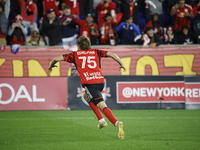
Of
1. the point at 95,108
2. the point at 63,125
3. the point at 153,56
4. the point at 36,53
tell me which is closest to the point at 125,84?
the point at 153,56

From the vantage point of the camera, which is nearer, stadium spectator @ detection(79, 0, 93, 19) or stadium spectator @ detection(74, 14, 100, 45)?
stadium spectator @ detection(74, 14, 100, 45)

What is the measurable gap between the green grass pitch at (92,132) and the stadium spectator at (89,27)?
4026 mm

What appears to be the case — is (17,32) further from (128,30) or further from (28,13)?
(128,30)

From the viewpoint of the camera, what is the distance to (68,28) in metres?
16.1

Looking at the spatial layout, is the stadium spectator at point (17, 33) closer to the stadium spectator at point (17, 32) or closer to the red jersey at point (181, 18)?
the stadium spectator at point (17, 32)

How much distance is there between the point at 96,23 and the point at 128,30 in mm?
1390

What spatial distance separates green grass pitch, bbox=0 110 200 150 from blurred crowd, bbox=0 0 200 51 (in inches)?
158

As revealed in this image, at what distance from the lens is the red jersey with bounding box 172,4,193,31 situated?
16.9 metres

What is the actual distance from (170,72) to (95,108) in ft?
25.5

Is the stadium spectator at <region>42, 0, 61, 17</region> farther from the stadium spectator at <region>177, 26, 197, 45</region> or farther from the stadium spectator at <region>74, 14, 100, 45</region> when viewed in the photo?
the stadium spectator at <region>177, 26, 197, 45</region>

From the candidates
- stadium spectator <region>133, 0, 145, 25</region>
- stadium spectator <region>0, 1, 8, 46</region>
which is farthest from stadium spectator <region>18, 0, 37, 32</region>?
stadium spectator <region>133, 0, 145, 25</region>

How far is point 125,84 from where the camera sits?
1406 centimetres

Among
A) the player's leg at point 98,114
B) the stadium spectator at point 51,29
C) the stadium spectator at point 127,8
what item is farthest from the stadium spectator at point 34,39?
the player's leg at point 98,114

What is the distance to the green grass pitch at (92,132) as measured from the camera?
6918 mm
